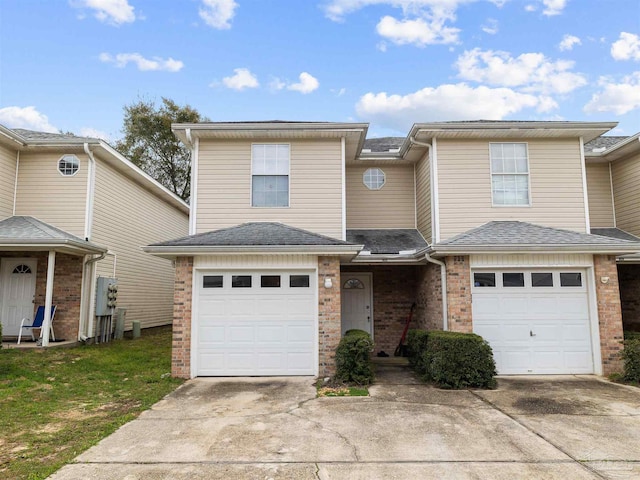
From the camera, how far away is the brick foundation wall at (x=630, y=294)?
10.4 m

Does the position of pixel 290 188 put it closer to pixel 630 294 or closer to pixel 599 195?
pixel 599 195

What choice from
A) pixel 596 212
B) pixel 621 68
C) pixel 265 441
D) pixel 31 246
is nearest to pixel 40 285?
pixel 31 246

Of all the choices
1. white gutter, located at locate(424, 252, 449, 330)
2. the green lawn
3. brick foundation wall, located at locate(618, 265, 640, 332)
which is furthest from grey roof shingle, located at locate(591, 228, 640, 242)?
the green lawn

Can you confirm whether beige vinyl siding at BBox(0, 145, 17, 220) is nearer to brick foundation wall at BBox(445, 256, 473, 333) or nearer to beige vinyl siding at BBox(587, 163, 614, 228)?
brick foundation wall at BBox(445, 256, 473, 333)

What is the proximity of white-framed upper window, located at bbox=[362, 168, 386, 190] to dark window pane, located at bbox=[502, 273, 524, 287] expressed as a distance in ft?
14.5

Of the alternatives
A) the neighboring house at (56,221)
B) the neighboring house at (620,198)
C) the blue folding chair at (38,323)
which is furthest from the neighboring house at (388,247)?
the blue folding chair at (38,323)

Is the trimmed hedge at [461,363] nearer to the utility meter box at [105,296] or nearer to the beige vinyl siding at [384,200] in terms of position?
the beige vinyl siding at [384,200]

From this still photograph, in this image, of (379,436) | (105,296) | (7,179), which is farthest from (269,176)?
(7,179)

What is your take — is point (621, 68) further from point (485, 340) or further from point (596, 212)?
point (485, 340)

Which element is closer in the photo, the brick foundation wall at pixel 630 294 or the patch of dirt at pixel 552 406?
the patch of dirt at pixel 552 406

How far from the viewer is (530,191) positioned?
955 cm

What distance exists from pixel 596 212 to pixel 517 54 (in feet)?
24.8

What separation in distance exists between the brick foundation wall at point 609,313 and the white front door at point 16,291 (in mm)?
13951

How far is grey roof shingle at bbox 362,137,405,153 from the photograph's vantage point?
11.6 m
